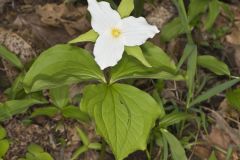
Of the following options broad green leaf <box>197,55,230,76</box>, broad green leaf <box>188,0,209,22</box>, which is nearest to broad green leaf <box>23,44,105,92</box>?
broad green leaf <box>197,55,230,76</box>

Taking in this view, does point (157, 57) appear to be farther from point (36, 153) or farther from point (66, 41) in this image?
point (66, 41)

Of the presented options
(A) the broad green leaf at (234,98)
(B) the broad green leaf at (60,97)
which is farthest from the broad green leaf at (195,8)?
(B) the broad green leaf at (60,97)

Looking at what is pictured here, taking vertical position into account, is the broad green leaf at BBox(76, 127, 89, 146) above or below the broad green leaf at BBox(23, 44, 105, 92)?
below

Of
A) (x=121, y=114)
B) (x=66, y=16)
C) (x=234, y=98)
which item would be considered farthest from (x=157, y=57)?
(x=66, y=16)

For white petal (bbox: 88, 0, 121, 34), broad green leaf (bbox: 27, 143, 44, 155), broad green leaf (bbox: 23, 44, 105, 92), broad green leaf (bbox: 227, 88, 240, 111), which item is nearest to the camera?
white petal (bbox: 88, 0, 121, 34)

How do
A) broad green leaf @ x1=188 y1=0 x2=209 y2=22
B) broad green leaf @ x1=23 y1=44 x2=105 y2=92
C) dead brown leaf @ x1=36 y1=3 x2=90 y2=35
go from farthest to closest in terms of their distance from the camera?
dead brown leaf @ x1=36 y1=3 x2=90 y2=35, broad green leaf @ x1=188 y1=0 x2=209 y2=22, broad green leaf @ x1=23 y1=44 x2=105 y2=92

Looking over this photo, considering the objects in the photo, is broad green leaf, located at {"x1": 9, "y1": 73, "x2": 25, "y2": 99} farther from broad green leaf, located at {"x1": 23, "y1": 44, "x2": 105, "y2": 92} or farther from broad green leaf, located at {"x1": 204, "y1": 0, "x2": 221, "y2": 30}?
broad green leaf, located at {"x1": 204, "y1": 0, "x2": 221, "y2": 30}

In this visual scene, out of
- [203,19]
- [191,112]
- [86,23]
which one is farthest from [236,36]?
[86,23]

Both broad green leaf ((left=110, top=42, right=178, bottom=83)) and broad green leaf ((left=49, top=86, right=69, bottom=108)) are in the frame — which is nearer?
broad green leaf ((left=110, top=42, right=178, bottom=83))

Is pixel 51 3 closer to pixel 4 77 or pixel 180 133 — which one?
pixel 4 77
